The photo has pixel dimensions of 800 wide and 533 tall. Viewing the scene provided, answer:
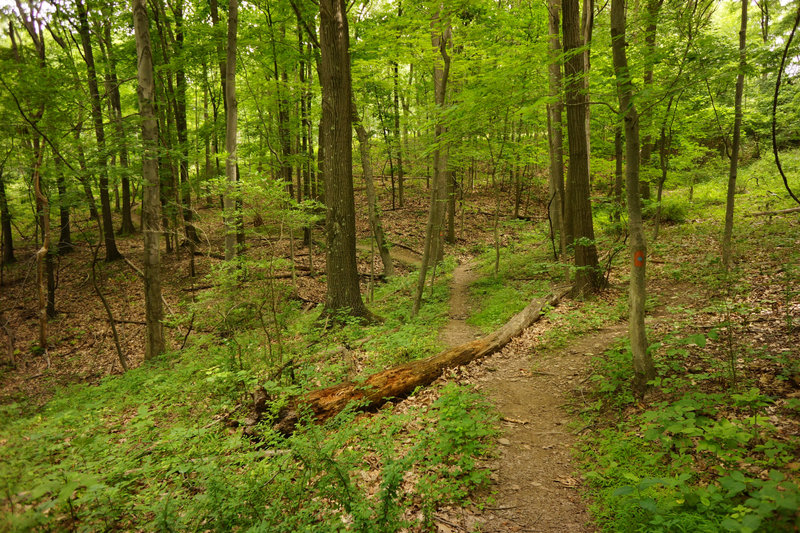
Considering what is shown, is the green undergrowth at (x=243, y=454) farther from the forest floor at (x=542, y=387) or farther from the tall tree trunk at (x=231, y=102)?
the tall tree trunk at (x=231, y=102)

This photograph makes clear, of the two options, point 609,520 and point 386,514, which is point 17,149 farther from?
point 609,520

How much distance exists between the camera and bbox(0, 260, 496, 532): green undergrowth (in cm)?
263

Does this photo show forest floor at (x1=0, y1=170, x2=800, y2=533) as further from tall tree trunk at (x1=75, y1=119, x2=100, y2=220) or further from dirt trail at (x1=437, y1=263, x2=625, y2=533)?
tall tree trunk at (x1=75, y1=119, x2=100, y2=220)

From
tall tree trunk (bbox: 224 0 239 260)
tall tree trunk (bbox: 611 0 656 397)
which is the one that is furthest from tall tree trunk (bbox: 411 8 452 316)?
tall tree trunk (bbox: 224 0 239 260)

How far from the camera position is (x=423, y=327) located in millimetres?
8008

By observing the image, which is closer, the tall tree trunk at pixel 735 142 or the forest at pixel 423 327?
the forest at pixel 423 327

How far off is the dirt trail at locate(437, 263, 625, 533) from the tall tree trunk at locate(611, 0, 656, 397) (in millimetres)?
1063

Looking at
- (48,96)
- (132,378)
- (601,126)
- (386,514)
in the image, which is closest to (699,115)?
(601,126)

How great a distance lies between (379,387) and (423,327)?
3.04m

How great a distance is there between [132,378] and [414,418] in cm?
651

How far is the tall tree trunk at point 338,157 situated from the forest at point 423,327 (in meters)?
0.05

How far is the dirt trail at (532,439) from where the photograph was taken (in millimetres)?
3068

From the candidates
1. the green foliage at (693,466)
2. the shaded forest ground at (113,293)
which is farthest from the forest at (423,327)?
the shaded forest ground at (113,293)

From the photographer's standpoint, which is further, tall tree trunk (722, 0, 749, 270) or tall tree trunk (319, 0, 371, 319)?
tall tree trunk (319, 0, 371, 319)
